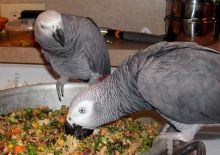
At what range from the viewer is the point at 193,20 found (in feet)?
4.51

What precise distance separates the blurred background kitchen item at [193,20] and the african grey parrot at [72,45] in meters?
0.35

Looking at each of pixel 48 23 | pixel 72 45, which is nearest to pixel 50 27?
pixel 48 23

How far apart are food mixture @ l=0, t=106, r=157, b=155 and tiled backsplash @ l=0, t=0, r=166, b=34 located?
28.4 inches

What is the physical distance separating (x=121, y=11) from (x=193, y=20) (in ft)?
1.35

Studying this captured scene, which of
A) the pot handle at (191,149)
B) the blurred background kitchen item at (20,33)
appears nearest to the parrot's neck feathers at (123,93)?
the pot handle at (191,149)

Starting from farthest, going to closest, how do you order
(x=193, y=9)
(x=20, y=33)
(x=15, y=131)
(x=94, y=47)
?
1. (x=20, y=33)
2. (x=193, y=9)
3. (x=94, y=47)
4. (x=15, y=131)

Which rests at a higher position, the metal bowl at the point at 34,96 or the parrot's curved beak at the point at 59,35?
the parrot's curved beak at the point at 59,35

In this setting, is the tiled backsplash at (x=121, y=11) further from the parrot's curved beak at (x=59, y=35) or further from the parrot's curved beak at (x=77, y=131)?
the parrot's curved beak at (x=77, y=131)

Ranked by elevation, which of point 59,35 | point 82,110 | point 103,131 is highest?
point 59,35

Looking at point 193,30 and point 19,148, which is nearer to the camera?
point 19,148

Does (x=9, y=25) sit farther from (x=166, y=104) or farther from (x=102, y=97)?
(x=166, y=104)

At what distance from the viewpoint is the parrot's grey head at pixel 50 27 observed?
3.69 ft

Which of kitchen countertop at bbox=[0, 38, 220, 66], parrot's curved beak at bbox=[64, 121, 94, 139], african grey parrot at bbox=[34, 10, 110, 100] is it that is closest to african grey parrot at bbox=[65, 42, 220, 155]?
parrot's curved beak at bbox=[64, 121, 94, 139]

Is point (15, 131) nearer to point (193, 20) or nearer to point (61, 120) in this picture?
point (61, 120)
